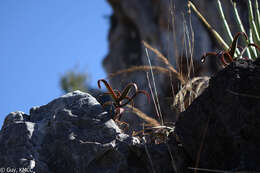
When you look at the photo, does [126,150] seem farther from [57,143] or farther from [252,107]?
[252,107]

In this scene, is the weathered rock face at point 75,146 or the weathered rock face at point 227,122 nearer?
the weathered rock face at point 227,122

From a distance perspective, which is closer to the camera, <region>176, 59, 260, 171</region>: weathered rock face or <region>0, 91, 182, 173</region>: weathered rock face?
<region>176, 59, 260, 171</region>: weathered rock face

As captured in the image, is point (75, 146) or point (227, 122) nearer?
point (227, 122)

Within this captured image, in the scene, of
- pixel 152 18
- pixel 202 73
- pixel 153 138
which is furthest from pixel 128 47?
pixel 153 138
